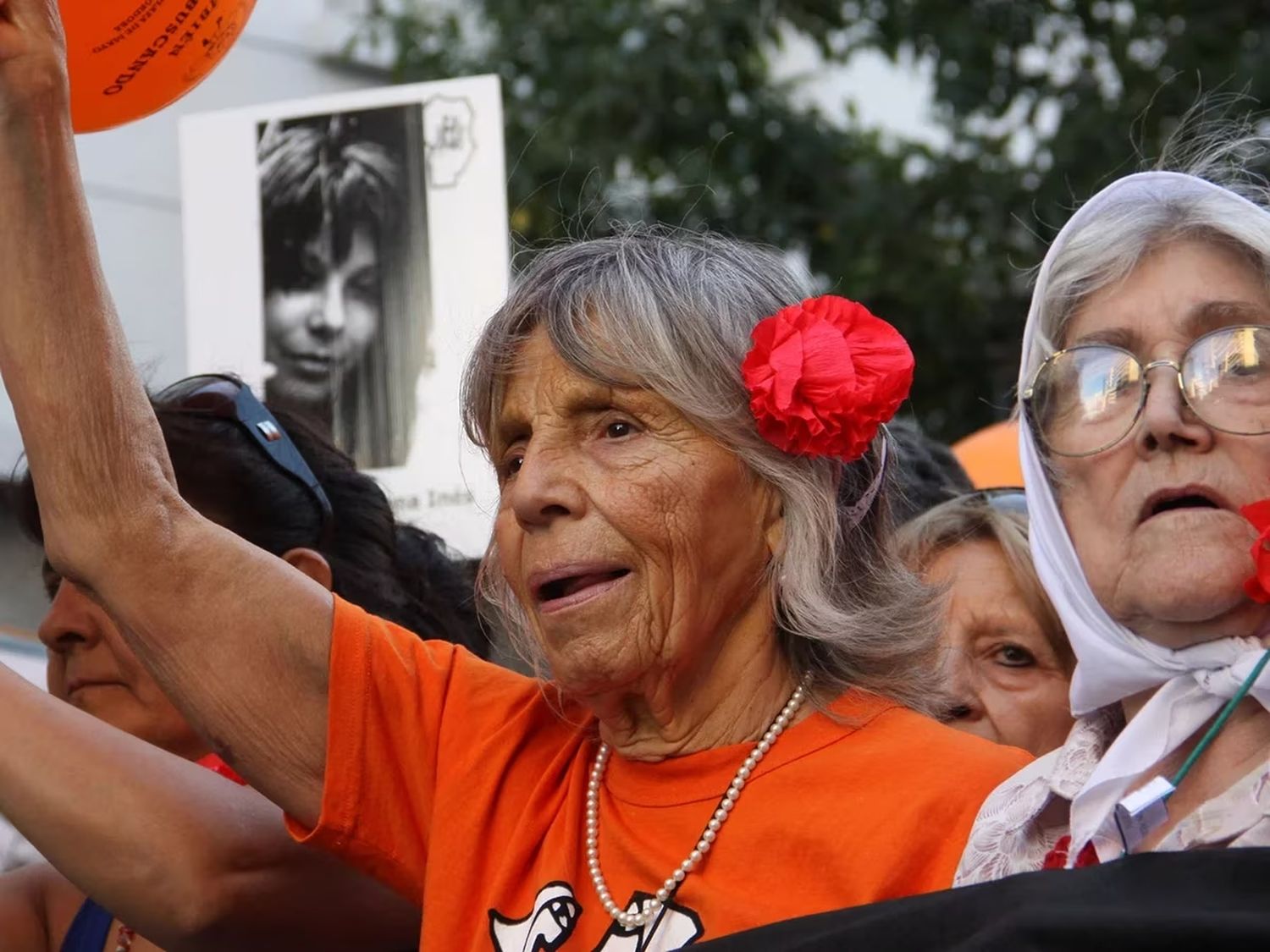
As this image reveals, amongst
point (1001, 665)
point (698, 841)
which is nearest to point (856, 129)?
point (1001, 665)

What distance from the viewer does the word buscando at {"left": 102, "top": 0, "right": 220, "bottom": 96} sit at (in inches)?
102

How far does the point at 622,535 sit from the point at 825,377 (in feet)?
1.04

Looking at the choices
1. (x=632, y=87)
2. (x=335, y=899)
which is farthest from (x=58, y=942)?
(x=632, y=87)

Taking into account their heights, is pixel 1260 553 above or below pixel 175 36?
below

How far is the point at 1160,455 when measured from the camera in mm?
2072

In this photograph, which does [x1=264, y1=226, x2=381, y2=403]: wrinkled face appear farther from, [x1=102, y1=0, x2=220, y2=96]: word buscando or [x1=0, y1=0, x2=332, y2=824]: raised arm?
[x1=0, y1=0, x2=332, y2=824]: raised arm

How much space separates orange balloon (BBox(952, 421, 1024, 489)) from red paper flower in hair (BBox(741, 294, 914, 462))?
2097 mm

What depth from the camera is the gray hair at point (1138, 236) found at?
2.16m

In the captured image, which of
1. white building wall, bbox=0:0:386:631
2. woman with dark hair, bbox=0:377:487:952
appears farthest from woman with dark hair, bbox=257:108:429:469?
woman with dark hair, bbox=0:377:487:952

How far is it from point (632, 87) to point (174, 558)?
235 inches

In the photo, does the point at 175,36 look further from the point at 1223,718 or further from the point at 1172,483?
the point at 1223,718

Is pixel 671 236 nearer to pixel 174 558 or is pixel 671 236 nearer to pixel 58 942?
pixel 174 558

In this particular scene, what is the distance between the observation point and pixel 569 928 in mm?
2279

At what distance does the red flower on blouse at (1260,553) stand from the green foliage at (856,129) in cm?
555
